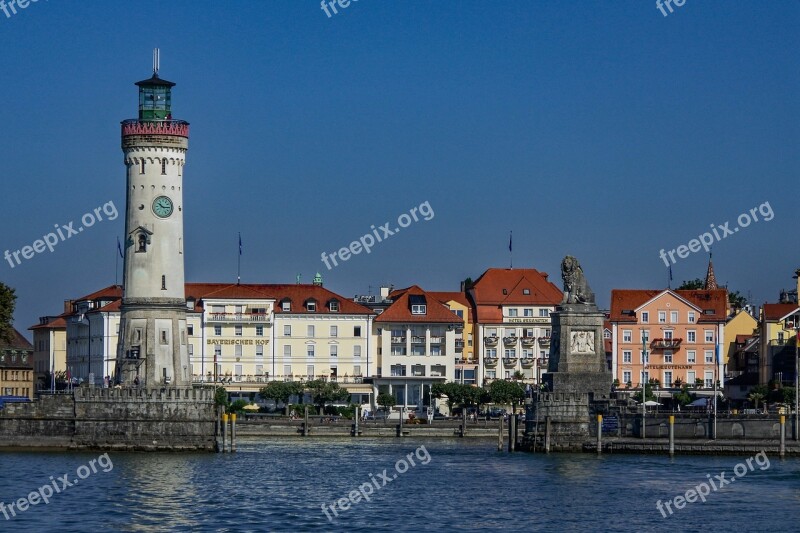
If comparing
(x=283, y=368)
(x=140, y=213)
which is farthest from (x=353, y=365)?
(x=140, y=213)

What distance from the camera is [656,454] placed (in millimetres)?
93750

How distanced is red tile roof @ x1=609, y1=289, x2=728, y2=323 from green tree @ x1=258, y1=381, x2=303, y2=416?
102 feet

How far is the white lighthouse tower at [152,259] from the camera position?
97.8 m

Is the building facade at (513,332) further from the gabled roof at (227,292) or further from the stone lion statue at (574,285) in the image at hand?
the stone lion statue at (574,285)

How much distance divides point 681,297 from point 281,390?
38.3m

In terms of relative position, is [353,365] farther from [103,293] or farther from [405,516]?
[405,516]

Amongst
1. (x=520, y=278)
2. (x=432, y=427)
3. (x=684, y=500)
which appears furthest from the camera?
(x=520, y=278)

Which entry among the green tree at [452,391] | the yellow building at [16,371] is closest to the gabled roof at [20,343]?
the yellow building at [16,371]

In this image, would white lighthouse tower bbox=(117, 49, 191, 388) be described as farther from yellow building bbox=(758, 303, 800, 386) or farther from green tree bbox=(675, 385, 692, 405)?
yellow building bbox=(758, 303, 800, 386)

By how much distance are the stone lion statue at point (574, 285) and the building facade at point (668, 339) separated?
176 ft

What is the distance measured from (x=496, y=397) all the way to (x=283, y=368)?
1964 centimetres

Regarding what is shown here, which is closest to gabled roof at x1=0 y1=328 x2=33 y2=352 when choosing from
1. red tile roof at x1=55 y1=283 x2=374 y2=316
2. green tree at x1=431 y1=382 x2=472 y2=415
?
red tile roof at x1=55 y1=283 x2=374 y2=316

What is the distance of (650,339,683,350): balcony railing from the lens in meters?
152

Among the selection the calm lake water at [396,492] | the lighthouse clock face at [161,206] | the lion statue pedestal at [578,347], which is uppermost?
the lighthouse clock face at [161,206]
